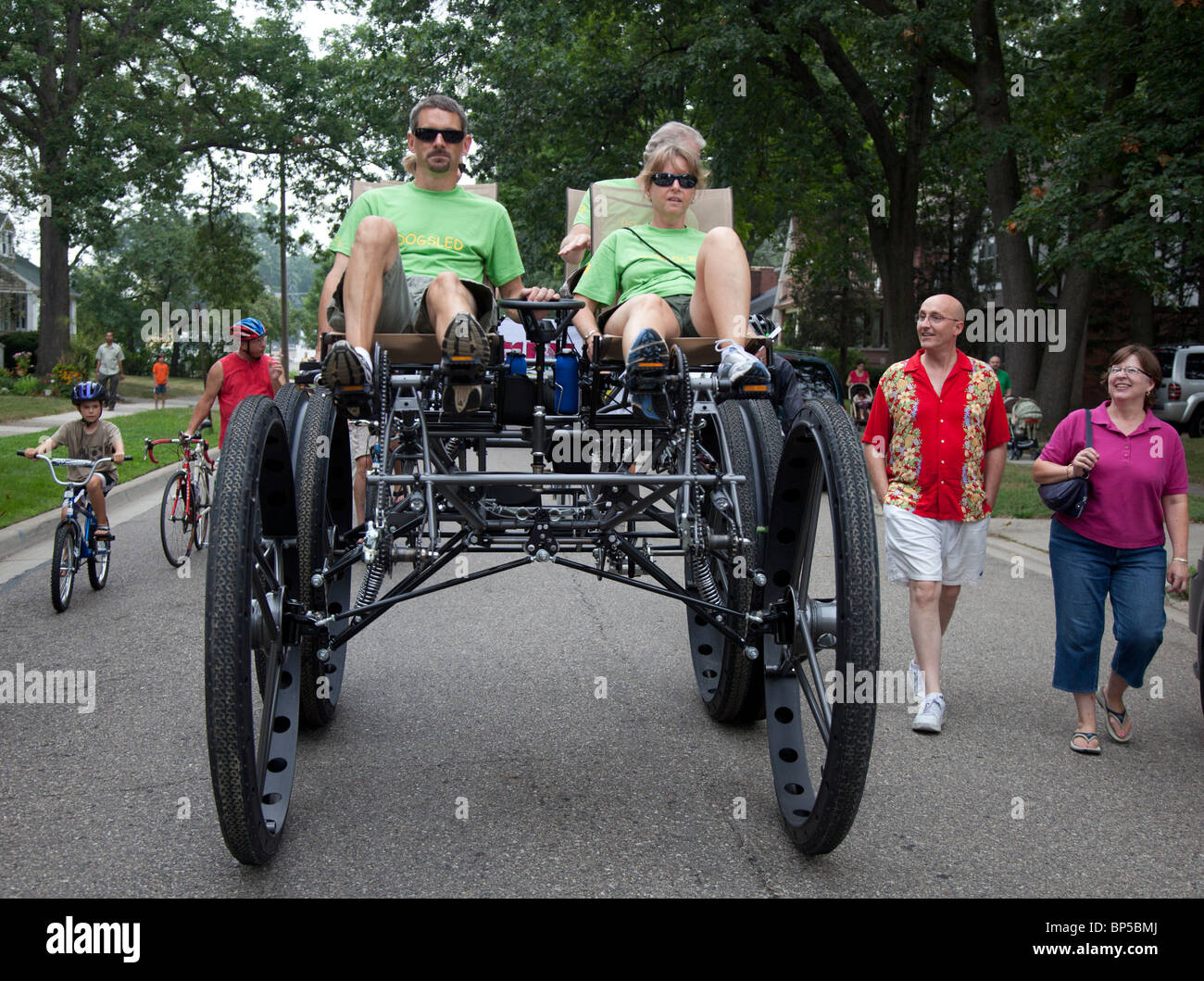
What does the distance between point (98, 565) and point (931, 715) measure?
240 inches

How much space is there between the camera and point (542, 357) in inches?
167

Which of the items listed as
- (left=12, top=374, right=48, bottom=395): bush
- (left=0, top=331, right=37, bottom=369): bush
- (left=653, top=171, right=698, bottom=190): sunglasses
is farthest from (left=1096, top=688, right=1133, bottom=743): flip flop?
(left=0, top=331, right=37, bottom=369): bush

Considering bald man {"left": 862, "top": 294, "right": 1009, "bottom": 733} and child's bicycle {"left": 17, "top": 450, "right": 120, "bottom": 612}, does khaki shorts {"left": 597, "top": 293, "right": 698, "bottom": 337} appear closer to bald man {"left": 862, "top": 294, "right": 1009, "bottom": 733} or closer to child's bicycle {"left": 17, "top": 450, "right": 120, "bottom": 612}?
bald man {"left": 862, "top": 294, "right": 1009, "bottom": 733}

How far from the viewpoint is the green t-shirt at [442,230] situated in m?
4.96

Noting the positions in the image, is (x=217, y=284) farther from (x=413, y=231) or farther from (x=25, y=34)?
(x=413, y=231)

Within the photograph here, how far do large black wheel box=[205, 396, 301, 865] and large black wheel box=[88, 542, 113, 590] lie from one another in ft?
17.4

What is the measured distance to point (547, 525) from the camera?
417cm

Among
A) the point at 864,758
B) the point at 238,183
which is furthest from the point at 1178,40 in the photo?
the point at 238,183

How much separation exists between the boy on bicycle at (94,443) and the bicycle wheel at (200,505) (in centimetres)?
105

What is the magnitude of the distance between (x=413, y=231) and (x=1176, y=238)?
44.6 ft

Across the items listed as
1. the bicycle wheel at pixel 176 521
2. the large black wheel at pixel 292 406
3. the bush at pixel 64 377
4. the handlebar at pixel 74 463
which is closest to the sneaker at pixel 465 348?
the large black wheel at pixel 292 406

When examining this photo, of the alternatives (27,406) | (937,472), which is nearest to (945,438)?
(937,472)

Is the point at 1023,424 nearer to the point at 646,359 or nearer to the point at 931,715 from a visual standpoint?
the point at 931,715

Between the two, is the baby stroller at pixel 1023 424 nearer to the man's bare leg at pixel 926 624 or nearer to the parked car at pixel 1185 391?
the parked car at pixel 1185 391
